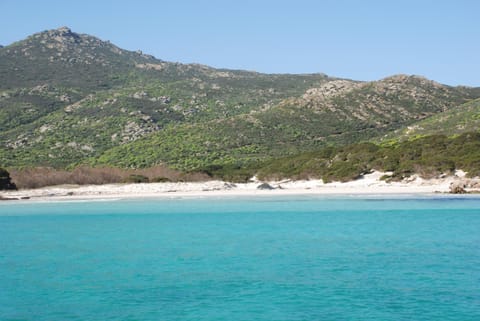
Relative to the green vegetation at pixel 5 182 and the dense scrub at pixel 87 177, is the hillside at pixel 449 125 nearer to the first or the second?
the dense scrub at pixel 87 177

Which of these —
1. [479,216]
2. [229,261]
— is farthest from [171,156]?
[229,261]

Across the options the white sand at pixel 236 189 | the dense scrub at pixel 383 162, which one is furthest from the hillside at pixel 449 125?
the white sand at pixel 236 189

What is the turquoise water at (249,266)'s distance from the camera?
41.3 ft

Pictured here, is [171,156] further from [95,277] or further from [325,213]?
[95,277]

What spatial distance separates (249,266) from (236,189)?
105ft

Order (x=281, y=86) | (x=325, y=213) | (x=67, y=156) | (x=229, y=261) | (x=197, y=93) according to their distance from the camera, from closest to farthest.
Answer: (x=229, y=261)
(x=325, y=213)
(x=67, y=156)
(x=197, y=93)
(x=281, y=86)

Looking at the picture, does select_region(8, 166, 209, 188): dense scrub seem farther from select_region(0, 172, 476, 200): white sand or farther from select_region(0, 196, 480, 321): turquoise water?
select_region(0, 196, 480, 321): turquoise water

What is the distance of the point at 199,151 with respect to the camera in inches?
2926

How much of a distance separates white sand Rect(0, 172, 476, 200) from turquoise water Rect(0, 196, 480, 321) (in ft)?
35.3

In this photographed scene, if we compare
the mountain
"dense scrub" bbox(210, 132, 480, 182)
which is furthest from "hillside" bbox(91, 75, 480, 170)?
"dense scrub" bbox(210, 132, 480, 182)

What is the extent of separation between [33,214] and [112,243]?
1393 centimetres

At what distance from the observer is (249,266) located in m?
17.1

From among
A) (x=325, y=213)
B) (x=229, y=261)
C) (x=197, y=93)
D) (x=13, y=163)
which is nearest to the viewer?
(x=229, y=261)

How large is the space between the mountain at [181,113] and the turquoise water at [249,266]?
35501mm
